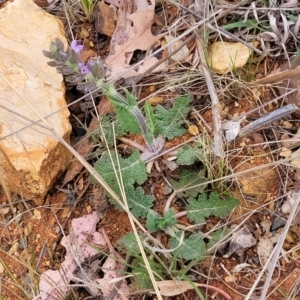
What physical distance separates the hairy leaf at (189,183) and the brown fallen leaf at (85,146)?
0.31m

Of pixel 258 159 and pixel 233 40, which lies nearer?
pixel 258 159

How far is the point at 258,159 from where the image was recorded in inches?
65.9

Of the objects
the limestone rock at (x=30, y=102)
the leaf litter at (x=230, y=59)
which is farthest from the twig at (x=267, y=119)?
the limestone rock at (x=30, y=102)

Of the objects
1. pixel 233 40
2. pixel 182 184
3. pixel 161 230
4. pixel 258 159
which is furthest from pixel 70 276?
pixel 233 40

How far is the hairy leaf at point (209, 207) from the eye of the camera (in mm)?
1587

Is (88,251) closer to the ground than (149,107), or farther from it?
closer to the ground

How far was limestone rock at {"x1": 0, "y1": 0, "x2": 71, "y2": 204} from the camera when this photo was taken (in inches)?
66.6

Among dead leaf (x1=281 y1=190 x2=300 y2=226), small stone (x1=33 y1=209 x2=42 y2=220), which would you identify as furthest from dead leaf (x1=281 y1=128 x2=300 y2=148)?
small stone (x1=33 y1=209 x2=42 y2=220)

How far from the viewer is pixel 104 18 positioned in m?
1.94

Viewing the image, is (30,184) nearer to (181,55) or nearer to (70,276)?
(70,276)

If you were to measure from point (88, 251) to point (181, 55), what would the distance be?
0.69m

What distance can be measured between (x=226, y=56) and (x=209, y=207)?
502 mm

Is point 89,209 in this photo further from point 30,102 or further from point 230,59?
point 230,59

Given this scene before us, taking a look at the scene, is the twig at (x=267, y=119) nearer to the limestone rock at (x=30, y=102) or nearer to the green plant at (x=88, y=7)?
the limestone rock at (x=30, y=102)
